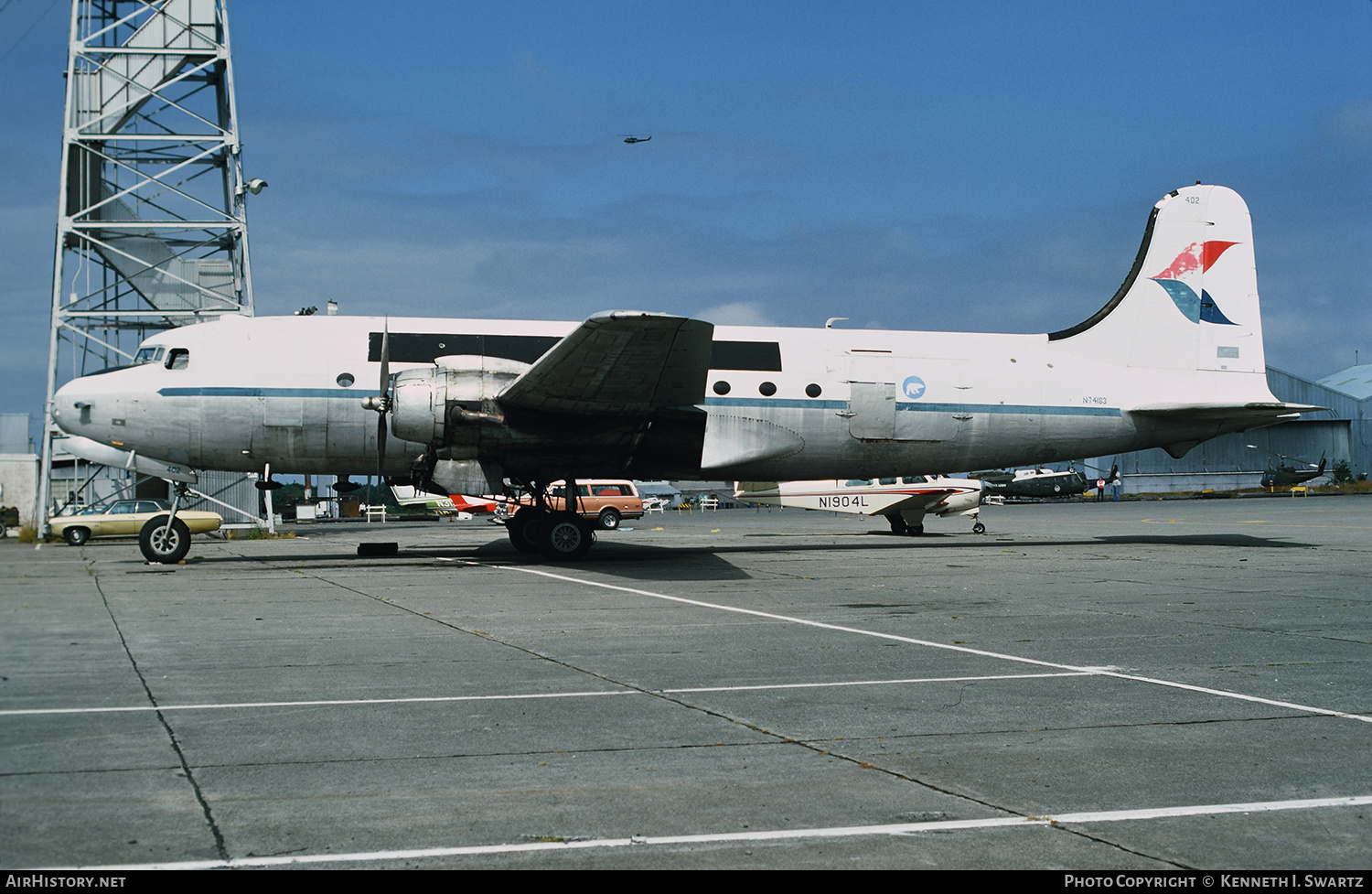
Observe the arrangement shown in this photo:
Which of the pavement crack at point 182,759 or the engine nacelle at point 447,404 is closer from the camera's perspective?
the pavement crack at point 182,759

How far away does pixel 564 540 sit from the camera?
2000 centimetres

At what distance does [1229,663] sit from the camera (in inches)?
350

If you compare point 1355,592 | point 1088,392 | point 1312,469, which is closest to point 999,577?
point 1355,592

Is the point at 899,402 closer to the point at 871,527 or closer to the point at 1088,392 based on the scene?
the point at 1088,392

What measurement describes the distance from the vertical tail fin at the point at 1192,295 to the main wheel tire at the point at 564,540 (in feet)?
38.4

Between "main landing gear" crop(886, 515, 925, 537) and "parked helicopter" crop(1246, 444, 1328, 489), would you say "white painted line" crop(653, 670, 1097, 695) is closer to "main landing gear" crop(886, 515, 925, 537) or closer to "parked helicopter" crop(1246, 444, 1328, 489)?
"main landing gear" crop(886, 515, 925, 537)

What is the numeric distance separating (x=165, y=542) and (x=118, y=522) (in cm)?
1446

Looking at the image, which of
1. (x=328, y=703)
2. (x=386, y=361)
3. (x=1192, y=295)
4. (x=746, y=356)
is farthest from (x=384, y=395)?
(x=1192, y=295)

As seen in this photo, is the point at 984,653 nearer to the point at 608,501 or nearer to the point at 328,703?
the point at 328,703

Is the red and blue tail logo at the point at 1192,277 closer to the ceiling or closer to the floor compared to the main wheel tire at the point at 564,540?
closer to the ceiling

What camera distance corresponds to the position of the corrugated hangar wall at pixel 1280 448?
3255 inches

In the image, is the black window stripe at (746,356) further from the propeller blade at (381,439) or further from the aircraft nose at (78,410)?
the aircraft nose at (78,410)

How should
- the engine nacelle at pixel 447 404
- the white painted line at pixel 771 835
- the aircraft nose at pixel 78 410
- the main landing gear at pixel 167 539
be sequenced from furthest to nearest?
the main landing gear at pixel 167 539
the aircraft nose at pixel 78 410
the engine nacelle at pixel 447 404
the white painted line at pixel 771 835

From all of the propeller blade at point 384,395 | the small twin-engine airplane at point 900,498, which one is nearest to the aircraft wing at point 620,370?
the propeller blade at point 384,395
